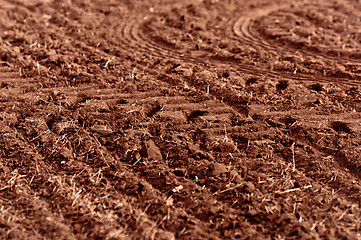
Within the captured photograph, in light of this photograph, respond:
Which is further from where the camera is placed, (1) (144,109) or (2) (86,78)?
(2) (86,78)

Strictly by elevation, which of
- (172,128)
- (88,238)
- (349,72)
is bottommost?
(88,238)

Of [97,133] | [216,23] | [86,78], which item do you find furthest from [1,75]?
[216,23]

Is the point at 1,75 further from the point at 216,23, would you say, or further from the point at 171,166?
the point at 216,23

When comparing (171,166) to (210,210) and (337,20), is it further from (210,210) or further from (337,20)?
(337,20)

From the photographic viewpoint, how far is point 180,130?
4289 millimetres

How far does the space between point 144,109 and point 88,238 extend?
6.49ft

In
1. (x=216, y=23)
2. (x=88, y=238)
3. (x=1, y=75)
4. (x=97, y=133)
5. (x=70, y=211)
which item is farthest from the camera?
(x=216, y=23)

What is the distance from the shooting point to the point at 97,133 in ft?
13.8

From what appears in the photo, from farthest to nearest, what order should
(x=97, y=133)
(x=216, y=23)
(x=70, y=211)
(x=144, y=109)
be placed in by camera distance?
1. (x=216, y=23)
2. (x=144, y=109)
3. (x=97, y=133)
4. (x=70, y=211)

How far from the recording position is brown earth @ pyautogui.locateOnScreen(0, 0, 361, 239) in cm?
322

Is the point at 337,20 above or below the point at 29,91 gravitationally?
above

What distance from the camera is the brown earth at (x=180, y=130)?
127 inches

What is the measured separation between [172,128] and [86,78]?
1.78 metres

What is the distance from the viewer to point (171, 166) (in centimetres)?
378
